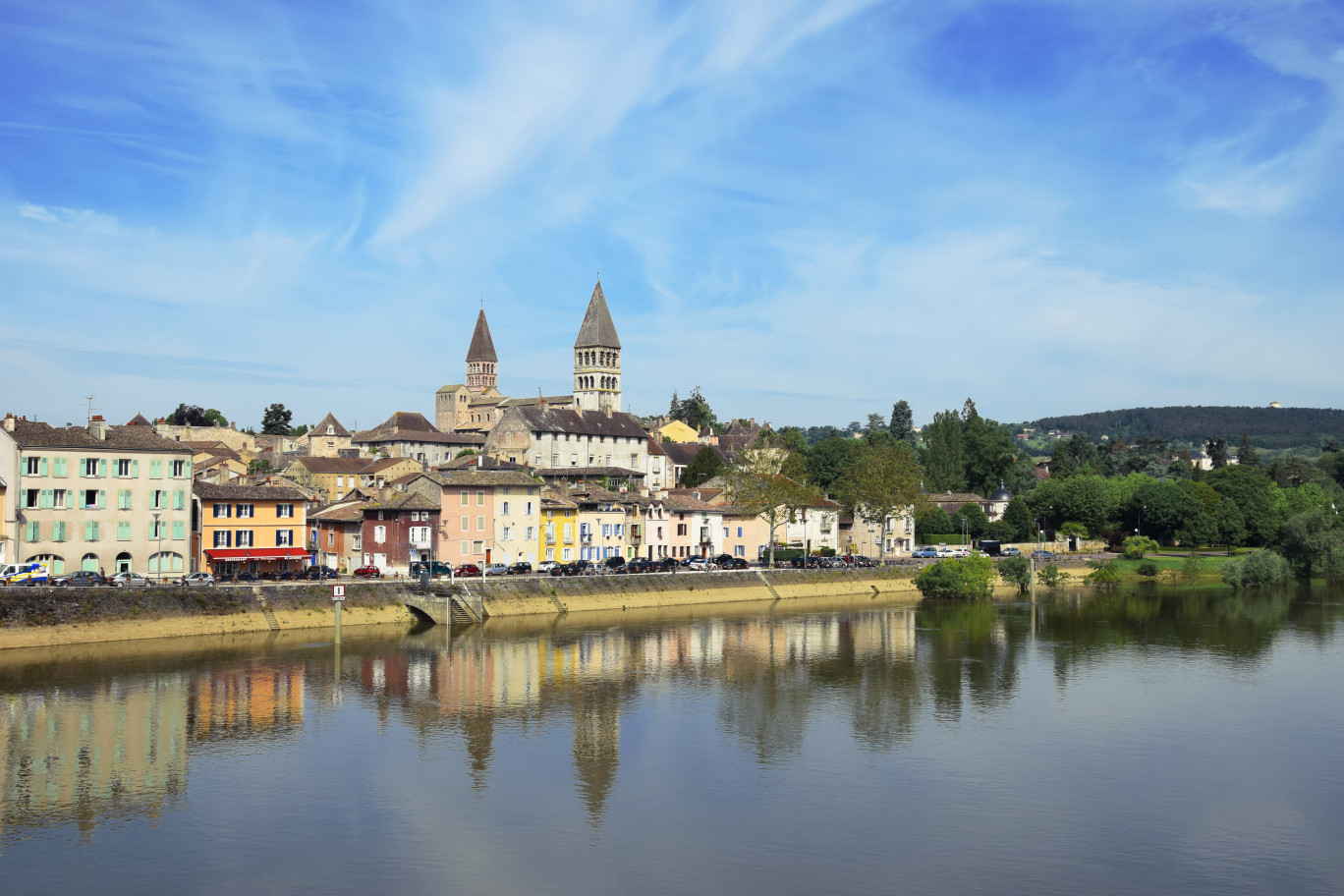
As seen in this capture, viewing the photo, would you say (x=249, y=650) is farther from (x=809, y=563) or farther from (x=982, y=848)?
(x=809, y=563)

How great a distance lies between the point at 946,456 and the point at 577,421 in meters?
49.4

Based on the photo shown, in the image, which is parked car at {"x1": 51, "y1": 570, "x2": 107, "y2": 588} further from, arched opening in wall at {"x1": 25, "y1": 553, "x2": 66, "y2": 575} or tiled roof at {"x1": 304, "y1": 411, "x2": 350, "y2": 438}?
tiled roof at {"x1": 304, "y1": 411, "x2": 350, "y2": 438}

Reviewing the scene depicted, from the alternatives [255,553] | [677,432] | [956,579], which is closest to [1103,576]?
[956,579]

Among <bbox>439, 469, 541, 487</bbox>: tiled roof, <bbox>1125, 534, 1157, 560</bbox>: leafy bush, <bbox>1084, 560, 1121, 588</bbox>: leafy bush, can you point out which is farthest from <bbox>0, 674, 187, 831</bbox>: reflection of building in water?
<bbox>1125, 534, 1157, 560</bbox>: leafy bush

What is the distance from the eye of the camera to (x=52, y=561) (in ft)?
227

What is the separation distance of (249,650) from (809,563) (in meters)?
54.8

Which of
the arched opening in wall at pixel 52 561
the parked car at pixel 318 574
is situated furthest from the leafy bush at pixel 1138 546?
the arched opening in wall at pixel 52 561

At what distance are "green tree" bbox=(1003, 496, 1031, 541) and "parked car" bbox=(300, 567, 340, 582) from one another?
254ft

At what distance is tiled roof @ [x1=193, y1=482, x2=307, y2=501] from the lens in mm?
78438

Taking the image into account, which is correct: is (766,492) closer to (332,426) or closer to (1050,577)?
(1050,577)

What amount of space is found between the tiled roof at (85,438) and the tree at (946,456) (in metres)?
106

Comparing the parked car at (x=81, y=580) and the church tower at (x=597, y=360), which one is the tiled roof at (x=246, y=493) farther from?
the church tower at (x=597, y=360)

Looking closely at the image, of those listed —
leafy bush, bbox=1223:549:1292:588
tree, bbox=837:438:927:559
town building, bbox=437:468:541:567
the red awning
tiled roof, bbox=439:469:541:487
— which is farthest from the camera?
tree, bbox=837:438:927:559

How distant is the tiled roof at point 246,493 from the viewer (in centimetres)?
7844
